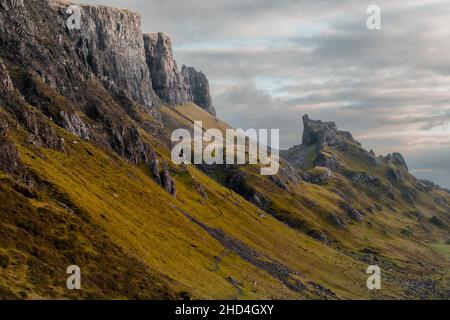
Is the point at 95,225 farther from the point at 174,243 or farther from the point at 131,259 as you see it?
the point at 174,243

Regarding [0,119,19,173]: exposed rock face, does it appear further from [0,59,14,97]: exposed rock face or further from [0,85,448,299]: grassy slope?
[0,59,14,97]: exposed rock face

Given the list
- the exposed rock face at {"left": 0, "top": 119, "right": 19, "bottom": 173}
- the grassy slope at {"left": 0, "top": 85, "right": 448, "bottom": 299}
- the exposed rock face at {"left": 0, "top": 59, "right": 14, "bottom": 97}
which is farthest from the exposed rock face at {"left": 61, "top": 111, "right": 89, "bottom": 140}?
the exposed rock face at {"left": 0, "top": 119, "right": 19, "bottom": 173}

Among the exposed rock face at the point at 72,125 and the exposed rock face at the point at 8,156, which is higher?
the exposed rock face at the point at 72,125

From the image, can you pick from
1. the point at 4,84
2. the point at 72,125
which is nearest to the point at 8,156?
the point at 4,84

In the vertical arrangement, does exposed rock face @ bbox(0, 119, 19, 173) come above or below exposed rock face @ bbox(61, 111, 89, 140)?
below

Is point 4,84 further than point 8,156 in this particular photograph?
Yes

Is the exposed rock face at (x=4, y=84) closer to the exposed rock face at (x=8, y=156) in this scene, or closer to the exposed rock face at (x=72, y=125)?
the exposed rock face at (x=72, y=125)

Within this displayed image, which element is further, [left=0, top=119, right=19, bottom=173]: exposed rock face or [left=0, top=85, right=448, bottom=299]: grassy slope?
[left=0, top=119, right=19, bottom=173]: exposed rock face

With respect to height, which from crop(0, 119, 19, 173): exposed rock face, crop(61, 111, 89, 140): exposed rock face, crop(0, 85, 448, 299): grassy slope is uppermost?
crop(61, 111, 89, 140): exposed rock face

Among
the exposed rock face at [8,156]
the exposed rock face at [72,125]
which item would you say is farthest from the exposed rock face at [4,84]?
the exposed rock face at [8,156]

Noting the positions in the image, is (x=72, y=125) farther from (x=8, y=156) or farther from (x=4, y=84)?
(x=8, y=156)
